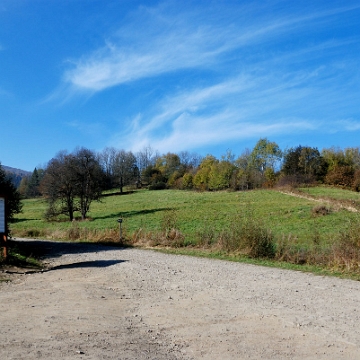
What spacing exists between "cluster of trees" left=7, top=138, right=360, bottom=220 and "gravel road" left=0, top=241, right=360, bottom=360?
32.7 metres

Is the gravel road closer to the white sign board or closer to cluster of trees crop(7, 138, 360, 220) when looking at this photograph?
the white sign board


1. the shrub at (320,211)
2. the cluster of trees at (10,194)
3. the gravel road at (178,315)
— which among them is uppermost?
the cluster of trees at (10,194)

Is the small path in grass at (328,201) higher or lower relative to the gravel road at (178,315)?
higher

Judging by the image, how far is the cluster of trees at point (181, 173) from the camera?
144 ft

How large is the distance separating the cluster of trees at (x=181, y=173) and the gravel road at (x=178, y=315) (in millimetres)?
32690

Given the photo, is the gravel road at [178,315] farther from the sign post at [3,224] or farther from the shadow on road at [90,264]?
the sign post at [3,224]

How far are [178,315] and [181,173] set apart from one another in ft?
298

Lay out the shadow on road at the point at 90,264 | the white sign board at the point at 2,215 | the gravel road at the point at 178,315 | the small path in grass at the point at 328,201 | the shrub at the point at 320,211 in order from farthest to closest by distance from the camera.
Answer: the small path in grass at the point at 328,201 < the shrub at the point at 320,211 < the shadow on road at the point at 90,264 < the white sign board at the point at 2,215 < the gravel road at the point at 178,315

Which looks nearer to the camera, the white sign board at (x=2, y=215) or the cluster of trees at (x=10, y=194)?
the white sign board at (x=2, y=215)

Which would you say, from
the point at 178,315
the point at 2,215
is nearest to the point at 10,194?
→ the point at 2,215

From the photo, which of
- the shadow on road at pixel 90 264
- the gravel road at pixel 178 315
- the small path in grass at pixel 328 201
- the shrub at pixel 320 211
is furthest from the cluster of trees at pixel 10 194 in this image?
the shrub at pixel 320 211

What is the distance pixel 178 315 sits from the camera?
23.5ft

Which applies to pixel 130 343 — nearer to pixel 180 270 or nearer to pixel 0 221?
pixel 180 270

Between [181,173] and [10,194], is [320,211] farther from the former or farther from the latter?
[181,173]
